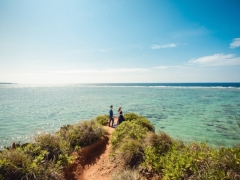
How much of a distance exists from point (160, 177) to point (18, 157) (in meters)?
5.41

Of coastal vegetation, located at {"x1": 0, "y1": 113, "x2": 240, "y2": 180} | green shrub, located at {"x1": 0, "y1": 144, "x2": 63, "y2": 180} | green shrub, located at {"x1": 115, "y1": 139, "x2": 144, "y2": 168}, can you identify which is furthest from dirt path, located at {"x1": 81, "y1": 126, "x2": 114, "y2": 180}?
green shrub, located at {"x1": 0, "y1": 144, "x2": 63, "y2": 180}

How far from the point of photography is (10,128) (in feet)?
60.3

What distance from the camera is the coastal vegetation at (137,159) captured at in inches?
181

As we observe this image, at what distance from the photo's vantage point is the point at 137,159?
6.88 m

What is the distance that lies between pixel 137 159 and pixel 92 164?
2.77 metres

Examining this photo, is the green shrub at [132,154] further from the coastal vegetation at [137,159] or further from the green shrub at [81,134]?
the green shrub at [81,134]

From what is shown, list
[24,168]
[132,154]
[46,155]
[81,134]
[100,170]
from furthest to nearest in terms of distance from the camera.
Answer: [81,134] < [100,170] < [132,154] < [46,155] < [24,168]

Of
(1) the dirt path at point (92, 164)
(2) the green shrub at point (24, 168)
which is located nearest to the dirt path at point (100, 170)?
(1) the dirt path at point (92, 164)

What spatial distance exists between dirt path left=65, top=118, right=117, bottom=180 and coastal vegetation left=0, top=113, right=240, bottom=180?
36 centimetres

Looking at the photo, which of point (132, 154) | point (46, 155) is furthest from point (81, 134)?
point (132, 154)

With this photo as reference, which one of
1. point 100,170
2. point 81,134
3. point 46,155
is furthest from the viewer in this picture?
point 81,134

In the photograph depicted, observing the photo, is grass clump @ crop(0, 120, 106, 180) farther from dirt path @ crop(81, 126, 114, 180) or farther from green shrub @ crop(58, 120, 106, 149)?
dirt path @ crop(81, 126, 114, 180)

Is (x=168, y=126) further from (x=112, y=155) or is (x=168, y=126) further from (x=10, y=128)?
(x=10, y=128)

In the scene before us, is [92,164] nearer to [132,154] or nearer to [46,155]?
[46,155]
